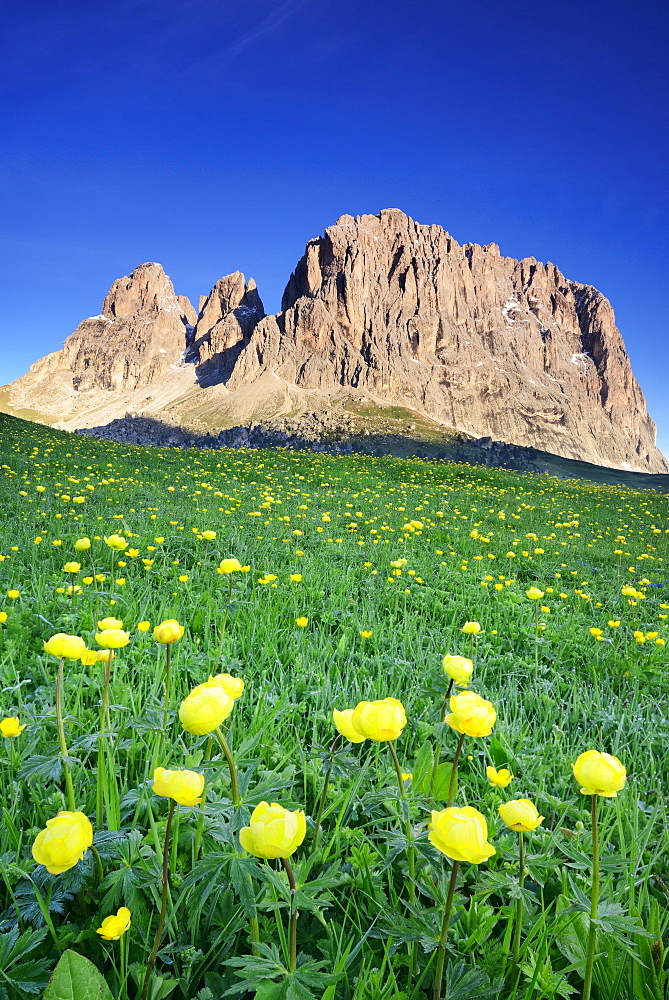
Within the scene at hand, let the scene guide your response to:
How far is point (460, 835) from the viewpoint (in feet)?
2.74

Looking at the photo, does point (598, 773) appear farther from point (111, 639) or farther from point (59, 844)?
point (111, 639)

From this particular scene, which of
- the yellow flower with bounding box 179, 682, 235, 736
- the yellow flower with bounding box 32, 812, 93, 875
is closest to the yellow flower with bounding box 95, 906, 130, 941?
the yellow flower with bounding box 32, 812, 93, 875

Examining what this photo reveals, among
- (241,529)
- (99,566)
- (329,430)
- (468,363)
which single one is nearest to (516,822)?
(99,566)

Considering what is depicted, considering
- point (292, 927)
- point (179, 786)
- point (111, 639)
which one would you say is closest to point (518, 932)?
point (292, 927)

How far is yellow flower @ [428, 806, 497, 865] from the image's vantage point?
825 mm

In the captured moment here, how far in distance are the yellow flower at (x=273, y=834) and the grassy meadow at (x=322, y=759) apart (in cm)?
4

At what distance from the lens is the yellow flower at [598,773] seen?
0.92 meters

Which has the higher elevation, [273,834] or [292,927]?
[273,834]

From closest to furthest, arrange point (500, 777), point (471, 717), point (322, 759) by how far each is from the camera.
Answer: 1. point (471, 717)
2. point (500, 777)
3. point (322, 759)

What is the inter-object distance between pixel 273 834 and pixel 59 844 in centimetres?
44

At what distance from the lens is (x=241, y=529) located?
5484 millimetres

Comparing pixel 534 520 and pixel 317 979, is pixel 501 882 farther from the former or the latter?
Result: pixel 534 520

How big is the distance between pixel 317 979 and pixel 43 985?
2.05 feet

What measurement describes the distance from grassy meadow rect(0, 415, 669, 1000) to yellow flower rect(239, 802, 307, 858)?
36 mm
